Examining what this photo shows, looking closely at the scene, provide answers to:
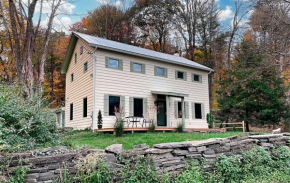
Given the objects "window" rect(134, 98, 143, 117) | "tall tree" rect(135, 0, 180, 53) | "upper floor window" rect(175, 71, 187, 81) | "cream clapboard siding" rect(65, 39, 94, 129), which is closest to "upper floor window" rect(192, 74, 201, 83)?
"upper floor window" rect(175, 71, 187, 81)

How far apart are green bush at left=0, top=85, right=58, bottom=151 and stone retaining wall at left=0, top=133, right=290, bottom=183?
0.43 m

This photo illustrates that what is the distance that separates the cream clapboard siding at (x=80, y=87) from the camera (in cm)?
1082

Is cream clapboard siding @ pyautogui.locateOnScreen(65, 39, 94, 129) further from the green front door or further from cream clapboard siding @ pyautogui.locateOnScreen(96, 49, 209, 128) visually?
the green front door

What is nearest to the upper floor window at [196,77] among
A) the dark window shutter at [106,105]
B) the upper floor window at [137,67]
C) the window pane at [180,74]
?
the window pane at [180,74]

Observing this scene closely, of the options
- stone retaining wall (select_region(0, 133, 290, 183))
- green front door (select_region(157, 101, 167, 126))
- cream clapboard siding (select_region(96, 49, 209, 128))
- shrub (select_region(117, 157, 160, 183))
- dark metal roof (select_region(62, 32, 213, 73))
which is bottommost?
shrub (select_region(117, 157, 160, 183))

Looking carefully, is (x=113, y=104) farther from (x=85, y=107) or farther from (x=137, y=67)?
(x=137, y=67)

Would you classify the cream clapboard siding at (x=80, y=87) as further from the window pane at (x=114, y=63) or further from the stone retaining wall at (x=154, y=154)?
the stone retaining wall at (x=154, y=154)

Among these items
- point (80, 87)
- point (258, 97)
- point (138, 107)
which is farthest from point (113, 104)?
point (258, 97)

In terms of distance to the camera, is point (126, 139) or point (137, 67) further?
point (137, 67)

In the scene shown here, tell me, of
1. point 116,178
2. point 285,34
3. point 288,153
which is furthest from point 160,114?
point 116,178

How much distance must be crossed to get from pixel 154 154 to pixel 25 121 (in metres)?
2.16

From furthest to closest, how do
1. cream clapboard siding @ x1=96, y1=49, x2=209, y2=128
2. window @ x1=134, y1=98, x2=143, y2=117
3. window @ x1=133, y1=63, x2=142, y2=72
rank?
window @ x1=133, y1=63, x2=142, y2=72
window @ x1=134, y1=98, x2=143, y2=117
cream clapboard siding @ x1=96, y1=49, x2=209, y2=128

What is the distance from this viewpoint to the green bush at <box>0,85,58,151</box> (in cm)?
339

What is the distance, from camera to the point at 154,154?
369 centimetres
